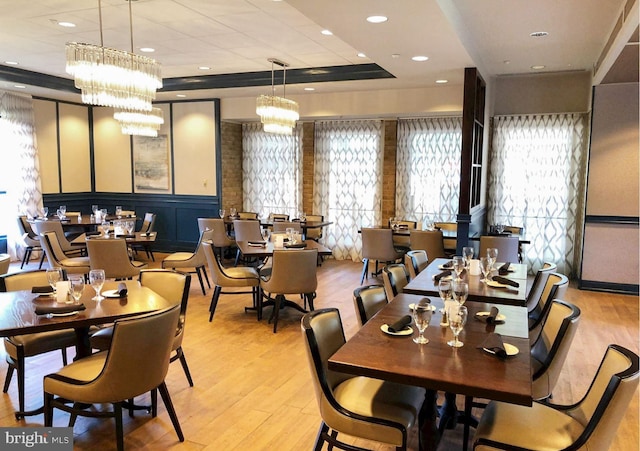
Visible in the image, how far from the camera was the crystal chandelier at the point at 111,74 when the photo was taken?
3.70 m

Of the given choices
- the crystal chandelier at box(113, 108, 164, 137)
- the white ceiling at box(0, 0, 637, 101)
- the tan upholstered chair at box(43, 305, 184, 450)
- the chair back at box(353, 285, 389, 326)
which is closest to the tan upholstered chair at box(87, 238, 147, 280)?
the crystal chandelier at box(113, 108, 164, 137)

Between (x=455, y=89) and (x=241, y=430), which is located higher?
(x=455, y=89)

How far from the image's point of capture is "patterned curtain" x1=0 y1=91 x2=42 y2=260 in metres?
7.98

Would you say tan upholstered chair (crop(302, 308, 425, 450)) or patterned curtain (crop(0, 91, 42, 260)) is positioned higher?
patterned curtain (crop(0, 91, 42, 260))

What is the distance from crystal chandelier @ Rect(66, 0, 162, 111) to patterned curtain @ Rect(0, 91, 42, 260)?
5.19m

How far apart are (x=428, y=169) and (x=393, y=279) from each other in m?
4.75

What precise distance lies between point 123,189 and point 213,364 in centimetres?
662

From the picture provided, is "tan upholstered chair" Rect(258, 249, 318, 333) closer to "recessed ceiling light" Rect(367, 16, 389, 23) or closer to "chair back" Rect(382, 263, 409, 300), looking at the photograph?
"chair back" Rect(382, 263, 409, 300)

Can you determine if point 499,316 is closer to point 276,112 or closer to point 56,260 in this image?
point 276,112

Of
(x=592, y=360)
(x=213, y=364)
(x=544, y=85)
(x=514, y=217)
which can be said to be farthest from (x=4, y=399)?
(x=544, y=85)

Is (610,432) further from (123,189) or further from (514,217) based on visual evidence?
(123,189)

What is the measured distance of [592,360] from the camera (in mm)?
4129

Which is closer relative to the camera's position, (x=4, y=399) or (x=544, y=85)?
(x=4, y=399)

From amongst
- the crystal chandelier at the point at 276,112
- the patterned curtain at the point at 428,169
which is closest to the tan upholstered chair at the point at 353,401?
the crystal chandelier at the point at 276,112
